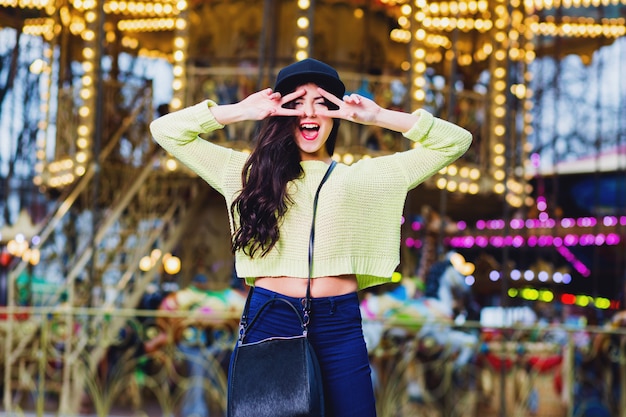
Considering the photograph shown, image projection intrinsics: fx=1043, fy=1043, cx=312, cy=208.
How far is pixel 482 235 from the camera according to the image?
16.1 metres

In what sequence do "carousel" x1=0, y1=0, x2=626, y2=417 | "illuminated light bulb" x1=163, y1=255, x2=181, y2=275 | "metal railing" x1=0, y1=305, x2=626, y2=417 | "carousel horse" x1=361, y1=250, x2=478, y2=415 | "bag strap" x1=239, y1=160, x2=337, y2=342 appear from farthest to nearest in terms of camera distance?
"illuminated light bulb" x1=163, y1=255, x2=181, y2=275 → "carousel" x1=0, y1=0, x2=626, y2=417 → "carousel horse" x1=361, y1=250, x2=478, y2=415 → "metal railing" x1=0, y1=305, x2=626, y2=417 → "bag strap" x1=239, y1=160, x2=337, y2=342

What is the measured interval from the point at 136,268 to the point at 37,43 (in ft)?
15.2

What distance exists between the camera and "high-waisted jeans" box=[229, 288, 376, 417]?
2867mm

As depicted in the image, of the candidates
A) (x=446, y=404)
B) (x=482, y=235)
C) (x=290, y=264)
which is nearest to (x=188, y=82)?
(x=446, y=404)

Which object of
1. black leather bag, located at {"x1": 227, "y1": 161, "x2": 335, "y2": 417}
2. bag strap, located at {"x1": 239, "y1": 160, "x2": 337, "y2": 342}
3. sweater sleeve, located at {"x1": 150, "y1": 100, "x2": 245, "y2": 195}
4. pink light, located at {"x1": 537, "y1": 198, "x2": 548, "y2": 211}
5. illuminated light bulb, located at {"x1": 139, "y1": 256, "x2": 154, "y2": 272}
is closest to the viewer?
black leather bag, located at {"x1": 227, "y1": 161, "x2": 335, "y2": 417}

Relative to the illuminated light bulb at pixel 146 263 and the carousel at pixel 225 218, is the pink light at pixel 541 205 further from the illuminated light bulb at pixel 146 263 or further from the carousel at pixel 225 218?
the illuminated light bulb at pixel 146 263

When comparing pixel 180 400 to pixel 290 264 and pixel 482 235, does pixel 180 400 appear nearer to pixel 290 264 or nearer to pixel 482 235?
pixel 290 264

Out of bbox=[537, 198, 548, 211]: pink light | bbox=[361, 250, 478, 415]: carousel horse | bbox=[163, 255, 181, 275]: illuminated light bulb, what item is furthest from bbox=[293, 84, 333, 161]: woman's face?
bbox=[537, 198, 548, 211]: pink light

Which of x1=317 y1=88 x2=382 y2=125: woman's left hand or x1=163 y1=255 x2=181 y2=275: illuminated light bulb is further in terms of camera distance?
x1=163 y1=255 x2=181 y2=275: illuminated light bulb

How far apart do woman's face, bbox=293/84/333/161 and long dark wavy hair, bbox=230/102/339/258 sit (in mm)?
23

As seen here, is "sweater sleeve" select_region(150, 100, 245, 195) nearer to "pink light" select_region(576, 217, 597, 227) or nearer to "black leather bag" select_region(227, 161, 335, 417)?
"black leather bag" select_region(227, 161, 335, 417)

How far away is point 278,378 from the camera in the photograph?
2746 millimetres

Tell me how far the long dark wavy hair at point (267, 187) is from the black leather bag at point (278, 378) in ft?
0.68

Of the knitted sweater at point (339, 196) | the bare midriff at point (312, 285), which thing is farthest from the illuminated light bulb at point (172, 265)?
the bare midriff at point (312, 285)
